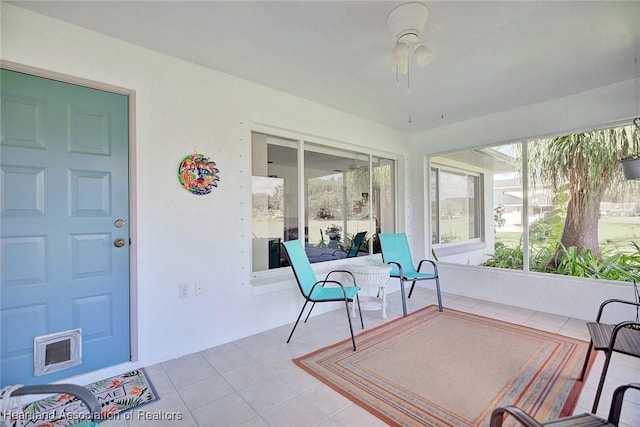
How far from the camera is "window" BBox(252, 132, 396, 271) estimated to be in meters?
3.29

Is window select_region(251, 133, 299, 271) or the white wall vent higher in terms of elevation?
window select_region(251, 133, 299, 271)

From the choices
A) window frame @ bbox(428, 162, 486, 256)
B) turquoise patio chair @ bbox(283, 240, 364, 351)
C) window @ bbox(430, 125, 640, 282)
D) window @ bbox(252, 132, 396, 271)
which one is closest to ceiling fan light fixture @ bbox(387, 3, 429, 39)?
window @ bbox(252, 132, 396, 271)

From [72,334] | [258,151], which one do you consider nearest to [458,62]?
[258,151]

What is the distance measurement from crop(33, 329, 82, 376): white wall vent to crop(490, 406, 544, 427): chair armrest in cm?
259

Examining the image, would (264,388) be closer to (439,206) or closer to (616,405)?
(616,405)

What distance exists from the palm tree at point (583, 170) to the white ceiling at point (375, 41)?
2.11ft

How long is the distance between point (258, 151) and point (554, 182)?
3.70 m

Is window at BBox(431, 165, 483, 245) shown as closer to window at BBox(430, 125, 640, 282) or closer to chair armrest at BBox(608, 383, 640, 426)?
window at BBox(430, 125, 640, 282)

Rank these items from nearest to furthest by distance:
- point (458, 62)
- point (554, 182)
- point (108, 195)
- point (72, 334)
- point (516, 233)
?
point (72, 334) < point (108, 195) < point (458, 62) < point (554, 182) < point (516, 233)

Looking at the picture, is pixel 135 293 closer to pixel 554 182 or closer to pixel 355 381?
pixel 355 381

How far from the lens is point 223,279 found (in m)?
2.79

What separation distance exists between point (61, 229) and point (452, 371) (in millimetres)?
3059

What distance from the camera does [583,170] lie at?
353 centimetres

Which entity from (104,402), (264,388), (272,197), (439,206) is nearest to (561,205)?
(439,206)
